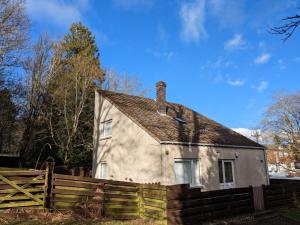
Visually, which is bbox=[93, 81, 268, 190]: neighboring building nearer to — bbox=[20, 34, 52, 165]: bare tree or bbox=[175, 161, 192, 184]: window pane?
bbox=[175, 161, 192, 184]: window pane

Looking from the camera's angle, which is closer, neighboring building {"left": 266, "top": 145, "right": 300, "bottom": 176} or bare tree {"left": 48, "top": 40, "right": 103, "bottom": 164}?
bare tree {"left": 48, "top": 40, "right": 103, "bottom": 164}

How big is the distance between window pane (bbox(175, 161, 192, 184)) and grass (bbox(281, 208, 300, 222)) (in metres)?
4.83

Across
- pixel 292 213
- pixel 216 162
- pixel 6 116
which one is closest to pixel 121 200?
pixel 216 162

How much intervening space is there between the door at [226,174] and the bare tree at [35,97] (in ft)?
64.3

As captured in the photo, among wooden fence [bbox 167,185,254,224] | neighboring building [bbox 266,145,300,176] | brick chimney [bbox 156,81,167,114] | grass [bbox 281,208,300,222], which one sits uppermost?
brick chimney [bbox 156,81,167,114]

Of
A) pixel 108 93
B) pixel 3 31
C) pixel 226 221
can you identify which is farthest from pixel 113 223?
pixel 3 31

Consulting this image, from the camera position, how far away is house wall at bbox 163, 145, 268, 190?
47.2ft

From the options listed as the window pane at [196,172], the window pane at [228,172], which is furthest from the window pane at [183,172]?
the window pane at [228,172]

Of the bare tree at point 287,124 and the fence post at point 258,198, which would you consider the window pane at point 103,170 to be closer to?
the fence post at point 258,198

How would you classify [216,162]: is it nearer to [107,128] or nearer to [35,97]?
[107,128]

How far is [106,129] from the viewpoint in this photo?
1978 cm

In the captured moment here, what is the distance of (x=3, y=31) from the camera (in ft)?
65.7

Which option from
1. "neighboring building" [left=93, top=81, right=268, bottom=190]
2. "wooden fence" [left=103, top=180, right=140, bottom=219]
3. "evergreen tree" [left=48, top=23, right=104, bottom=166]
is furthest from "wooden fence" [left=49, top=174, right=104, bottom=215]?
"evergreen tree" [left=48, top=23, right=104, bottom=166]

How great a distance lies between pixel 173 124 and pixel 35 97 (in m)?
17.6
